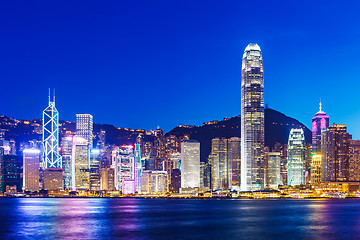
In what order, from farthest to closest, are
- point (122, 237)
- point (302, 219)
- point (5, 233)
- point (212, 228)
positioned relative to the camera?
point (302, 219) < point (212, 228) < point (5, 233) < point (122, 237)

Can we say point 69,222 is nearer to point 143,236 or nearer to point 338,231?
point 143,236

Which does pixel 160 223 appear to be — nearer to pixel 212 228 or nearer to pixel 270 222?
pixel 212 228

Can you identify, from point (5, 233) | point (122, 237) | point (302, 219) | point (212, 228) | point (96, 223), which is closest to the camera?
point (122, 237)

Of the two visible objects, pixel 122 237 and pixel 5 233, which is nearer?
pixel 122 237

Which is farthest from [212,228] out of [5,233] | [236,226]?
[5,233]

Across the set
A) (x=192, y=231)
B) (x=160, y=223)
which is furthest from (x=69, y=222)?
(x=192, y=231)

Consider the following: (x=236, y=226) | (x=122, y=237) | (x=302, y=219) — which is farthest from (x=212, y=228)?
(x=302, y=219)

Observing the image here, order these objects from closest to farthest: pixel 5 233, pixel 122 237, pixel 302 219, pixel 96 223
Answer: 1. pixel 122 237
2. pixel 5 233
3. pixel 96 223
4. pixel 302 219

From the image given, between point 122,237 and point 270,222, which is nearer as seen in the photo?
point 122,237
